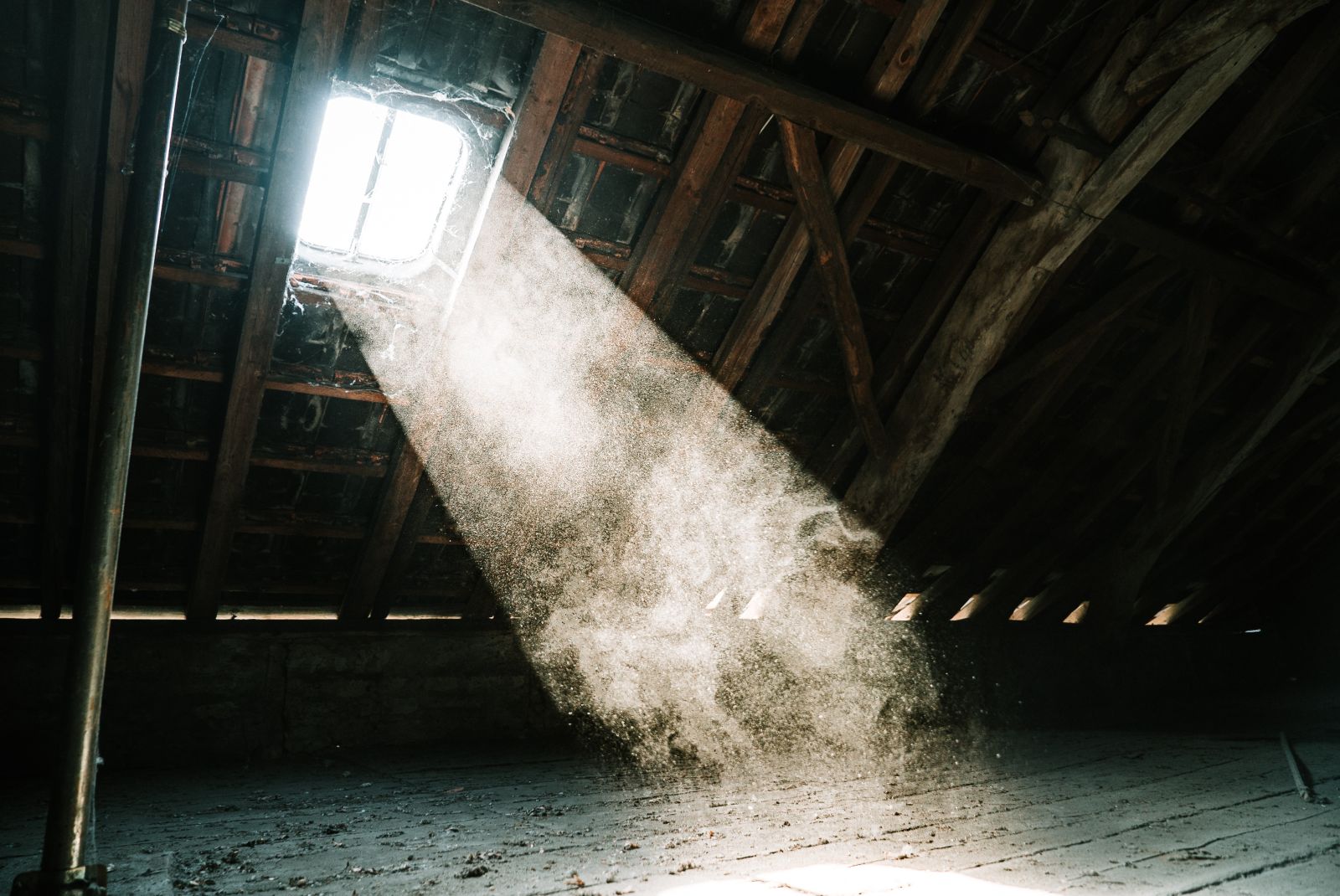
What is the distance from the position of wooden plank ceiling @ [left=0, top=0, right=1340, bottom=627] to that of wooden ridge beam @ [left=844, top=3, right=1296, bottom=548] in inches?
0.7

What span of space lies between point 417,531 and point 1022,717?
5462mm

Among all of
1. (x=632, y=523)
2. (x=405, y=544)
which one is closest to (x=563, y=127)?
(x=632, y=523)

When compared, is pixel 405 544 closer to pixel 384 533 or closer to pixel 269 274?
pixel 384 533

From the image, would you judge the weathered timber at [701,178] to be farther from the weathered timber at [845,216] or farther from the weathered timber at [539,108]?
the weathered timber at [539,108]

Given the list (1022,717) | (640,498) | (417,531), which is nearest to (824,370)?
(640,498)

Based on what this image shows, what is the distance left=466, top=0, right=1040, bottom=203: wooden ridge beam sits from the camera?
9.62 feet

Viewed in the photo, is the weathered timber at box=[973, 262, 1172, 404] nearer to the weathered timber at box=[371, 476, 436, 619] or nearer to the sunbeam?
the sunbeam

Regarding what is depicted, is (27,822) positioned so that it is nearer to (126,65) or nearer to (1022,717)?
(126,65)

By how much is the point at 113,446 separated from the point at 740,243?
2.86 m

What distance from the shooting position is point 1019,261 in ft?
13.5

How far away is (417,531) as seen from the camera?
4777 millimetres

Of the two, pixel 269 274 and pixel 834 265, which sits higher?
pixel 834 265

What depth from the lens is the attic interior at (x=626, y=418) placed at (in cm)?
283

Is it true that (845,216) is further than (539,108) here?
Yes
